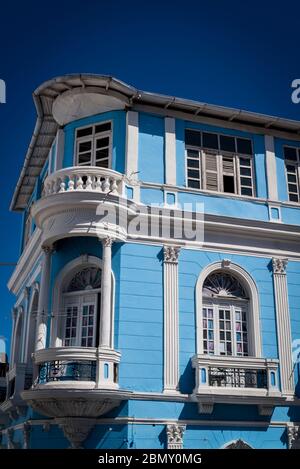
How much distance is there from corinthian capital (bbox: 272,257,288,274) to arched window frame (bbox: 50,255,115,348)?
14.2ft

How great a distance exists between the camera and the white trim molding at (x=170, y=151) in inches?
637

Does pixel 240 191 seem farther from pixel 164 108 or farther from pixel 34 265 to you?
pixel 34 265

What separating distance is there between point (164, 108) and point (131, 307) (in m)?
5.48

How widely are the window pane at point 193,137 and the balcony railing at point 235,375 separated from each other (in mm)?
5757

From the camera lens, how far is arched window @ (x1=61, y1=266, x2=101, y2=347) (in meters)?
14.8

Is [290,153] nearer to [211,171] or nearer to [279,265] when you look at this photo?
[211,171]

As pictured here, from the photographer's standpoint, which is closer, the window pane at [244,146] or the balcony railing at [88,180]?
the balcony railing at [88,180]

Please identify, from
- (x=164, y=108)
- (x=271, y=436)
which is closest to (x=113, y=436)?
(x=271, y=436)

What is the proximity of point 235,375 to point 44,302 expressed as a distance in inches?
187

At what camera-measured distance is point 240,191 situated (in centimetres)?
1697

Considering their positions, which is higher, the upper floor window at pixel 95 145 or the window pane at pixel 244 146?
the window pane at pixel 244 146

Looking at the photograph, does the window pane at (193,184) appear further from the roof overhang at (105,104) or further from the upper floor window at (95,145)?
the upper floor window at (95,145)

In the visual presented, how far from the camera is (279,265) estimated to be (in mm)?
16359

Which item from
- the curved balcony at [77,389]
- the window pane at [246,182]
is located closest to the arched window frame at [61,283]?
the curved balcony at [77,389]
